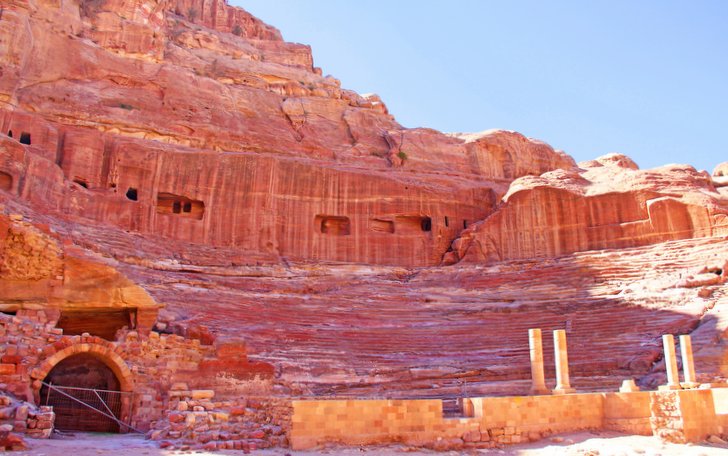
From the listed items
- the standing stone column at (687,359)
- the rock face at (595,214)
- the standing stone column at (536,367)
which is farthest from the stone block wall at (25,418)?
the rock face at (595,214)

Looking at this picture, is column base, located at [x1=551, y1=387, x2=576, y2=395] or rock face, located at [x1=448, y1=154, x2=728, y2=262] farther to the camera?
rock face, located at [x1=448, y1=154, x2=728, y2=262]

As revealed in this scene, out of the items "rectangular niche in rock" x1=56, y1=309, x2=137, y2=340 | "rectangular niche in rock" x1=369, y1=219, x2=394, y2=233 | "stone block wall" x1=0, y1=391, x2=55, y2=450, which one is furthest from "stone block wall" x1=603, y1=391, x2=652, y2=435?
"rectangular niche in rock" x1=369, y1=219, x2=394, y2=233

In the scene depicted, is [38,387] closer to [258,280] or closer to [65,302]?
[65,302]

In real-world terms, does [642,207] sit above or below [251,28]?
below

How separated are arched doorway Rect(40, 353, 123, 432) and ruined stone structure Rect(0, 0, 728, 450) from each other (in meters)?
0.08

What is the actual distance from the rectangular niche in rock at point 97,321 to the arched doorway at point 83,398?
3.97 feet

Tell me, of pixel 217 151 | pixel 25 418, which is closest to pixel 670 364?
pixel 25 418

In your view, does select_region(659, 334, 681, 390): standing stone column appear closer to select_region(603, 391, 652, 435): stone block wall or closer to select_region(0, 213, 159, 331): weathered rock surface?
select_region(603, 391, 652, 435): stone block wall

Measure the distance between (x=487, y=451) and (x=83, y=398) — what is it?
10999 millimetres

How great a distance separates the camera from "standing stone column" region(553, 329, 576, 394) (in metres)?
17.7

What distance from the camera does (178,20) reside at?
49.0m

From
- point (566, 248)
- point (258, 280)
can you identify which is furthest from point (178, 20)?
point (566, 248)

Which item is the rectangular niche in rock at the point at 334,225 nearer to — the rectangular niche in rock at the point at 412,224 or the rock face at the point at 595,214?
the rectangular niche in rock at the point at 412,224

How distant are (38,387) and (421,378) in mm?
11138
